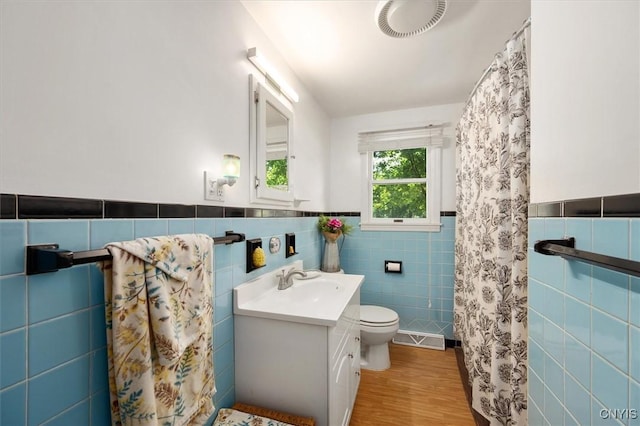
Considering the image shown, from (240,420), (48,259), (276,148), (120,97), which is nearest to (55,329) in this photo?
(48,259)

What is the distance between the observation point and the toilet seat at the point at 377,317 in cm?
207

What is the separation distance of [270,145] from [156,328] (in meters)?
1.21

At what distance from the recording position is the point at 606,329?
563mm

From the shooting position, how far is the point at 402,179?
2.79m

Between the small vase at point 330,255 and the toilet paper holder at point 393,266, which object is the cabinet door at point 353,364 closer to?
the small vase at point 330,255

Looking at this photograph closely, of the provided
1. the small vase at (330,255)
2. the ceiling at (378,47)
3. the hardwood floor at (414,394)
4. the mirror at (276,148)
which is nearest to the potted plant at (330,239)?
the small vase at (330,255)

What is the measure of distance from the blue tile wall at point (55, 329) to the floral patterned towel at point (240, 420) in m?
0.51

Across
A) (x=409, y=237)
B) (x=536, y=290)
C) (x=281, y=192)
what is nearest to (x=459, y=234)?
(x=409, y=237)

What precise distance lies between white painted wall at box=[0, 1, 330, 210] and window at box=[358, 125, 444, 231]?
1761 mm

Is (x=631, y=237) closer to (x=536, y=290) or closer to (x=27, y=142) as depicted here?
(x=536, y=290)

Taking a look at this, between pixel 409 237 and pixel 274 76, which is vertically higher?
pixel 274 76

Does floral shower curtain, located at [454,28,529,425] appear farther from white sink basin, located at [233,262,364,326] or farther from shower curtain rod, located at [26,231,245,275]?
shower curtain rod, located at [26,231,245,275]

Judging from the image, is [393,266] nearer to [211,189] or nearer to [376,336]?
[376,336]

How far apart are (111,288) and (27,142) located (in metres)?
0.40
